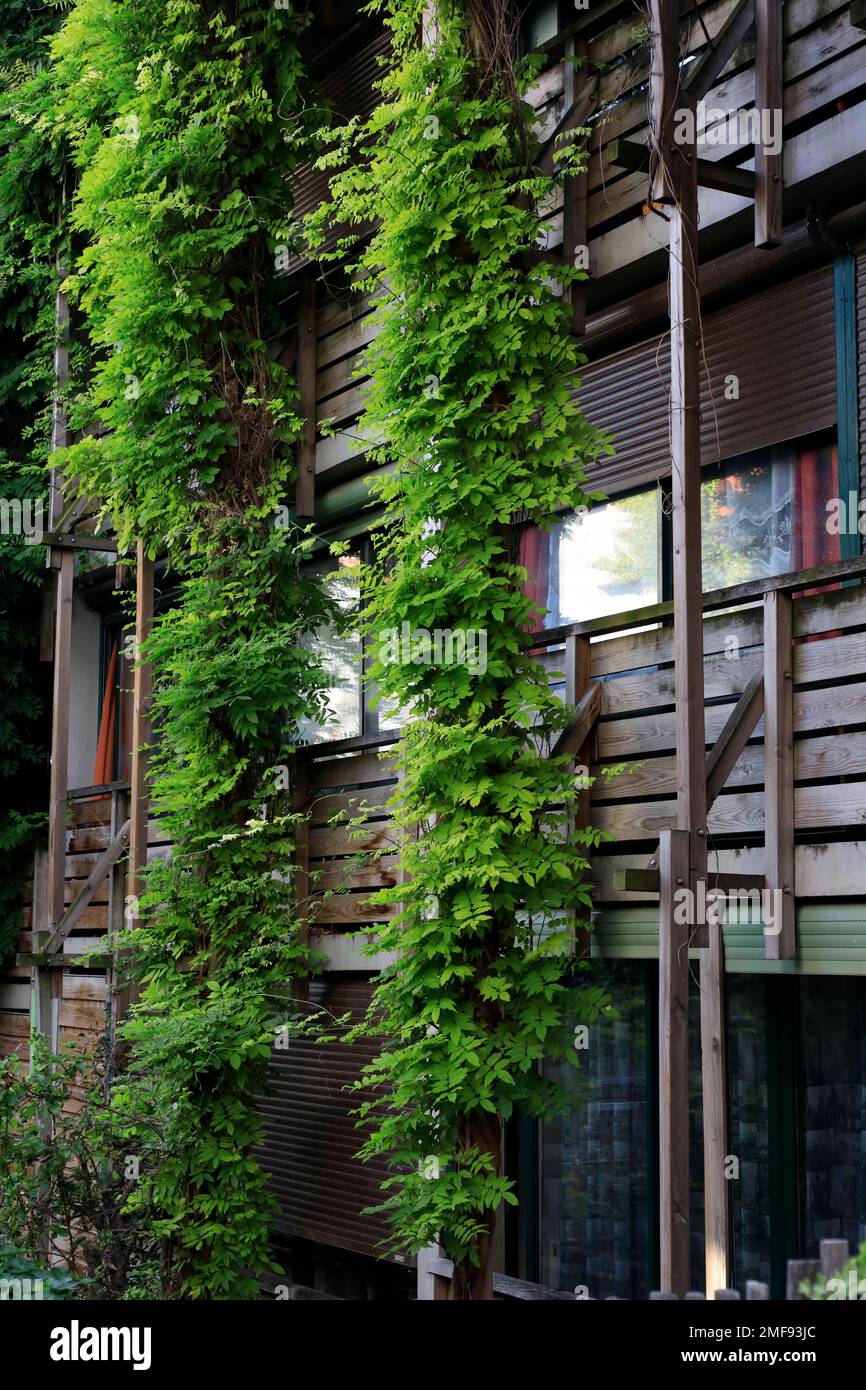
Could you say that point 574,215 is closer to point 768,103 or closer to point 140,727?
point 768,103

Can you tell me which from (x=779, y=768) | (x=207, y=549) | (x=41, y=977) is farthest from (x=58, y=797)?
(x=779, y=768)

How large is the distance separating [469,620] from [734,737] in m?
1.52

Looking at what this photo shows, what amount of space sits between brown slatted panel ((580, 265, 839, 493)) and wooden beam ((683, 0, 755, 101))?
1.03 m

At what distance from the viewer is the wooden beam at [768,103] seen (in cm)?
727

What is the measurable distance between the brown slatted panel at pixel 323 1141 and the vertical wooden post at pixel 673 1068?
3.62m

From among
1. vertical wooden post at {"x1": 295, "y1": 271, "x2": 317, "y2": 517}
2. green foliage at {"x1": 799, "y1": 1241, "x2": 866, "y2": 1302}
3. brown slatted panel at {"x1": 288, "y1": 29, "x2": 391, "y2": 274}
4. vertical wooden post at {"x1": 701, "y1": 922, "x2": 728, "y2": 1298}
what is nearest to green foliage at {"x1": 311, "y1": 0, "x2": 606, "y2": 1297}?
vertical wooden post at {"x1": 701, "y1": 922, "x2": 728, "y2": 1298}

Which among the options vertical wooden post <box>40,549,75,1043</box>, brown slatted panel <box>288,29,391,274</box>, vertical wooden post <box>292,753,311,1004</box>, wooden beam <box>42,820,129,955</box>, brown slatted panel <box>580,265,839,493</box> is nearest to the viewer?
brown slatted panel <box>580,265,839,493</box>

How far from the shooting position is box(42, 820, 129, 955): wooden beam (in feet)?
41.4

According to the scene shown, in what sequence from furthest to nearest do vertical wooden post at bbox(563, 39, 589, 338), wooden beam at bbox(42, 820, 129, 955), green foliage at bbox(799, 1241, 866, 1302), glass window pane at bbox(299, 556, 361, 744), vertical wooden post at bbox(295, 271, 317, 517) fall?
wooden beam at bbox(42, 820, 129, 955) < glass window pane at bbox(299, 556, 361, 744) < vertical wooden post at bbox(295, 271, 317, 517) < vertical wooden post at bbox(563, 39, 589, 338) < green foliage at bbox(799, 1241, 866, 1302)

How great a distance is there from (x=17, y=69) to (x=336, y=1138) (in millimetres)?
10197

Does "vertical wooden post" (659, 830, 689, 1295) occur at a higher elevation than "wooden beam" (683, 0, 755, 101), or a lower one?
lower

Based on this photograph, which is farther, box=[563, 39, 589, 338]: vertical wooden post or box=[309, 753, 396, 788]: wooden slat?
box=[309, 753, 396, 788]: wooden slat

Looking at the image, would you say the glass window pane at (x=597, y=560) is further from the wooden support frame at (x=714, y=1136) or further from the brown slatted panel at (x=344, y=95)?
the brown slatted panel at (x=344, y=95)

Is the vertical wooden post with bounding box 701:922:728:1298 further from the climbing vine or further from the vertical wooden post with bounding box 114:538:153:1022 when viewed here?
the vertical wooden post with bounding box 114:538:153:1022
